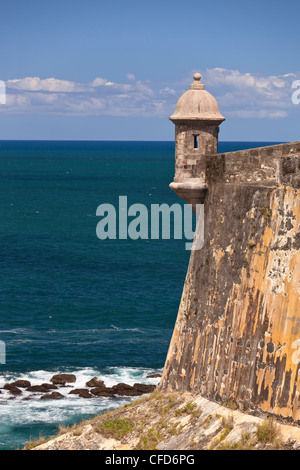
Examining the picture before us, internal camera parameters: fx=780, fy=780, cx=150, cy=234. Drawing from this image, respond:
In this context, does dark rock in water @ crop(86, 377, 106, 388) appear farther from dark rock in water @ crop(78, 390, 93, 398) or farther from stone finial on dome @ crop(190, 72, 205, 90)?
stone finial on dome @ crop(190, 72, 205, 90)

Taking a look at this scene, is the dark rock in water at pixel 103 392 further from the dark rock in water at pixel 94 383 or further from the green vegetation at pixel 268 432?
the green vegetation at pixel 268 432

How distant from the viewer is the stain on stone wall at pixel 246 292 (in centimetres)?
1847

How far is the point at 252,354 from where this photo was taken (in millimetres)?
19531

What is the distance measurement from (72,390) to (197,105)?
77.9 ft

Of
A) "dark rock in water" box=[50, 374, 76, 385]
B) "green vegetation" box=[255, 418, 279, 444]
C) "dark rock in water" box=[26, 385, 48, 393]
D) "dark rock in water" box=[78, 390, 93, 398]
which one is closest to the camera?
"green vegetation" box=[255, 418, 279, 444]

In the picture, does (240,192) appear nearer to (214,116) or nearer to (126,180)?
(214,116)

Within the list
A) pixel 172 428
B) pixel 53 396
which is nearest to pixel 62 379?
pixel 53 396

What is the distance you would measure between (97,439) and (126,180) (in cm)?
15119

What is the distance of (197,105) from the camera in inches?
894

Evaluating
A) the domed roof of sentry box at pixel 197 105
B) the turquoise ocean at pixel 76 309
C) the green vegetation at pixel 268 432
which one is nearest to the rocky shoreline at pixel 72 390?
the turquoise ocean at pixel 76 309

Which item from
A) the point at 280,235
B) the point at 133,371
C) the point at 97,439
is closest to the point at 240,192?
the point at 280,235

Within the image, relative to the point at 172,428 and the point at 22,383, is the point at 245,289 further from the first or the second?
the point at 22,383

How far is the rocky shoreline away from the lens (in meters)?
41.8

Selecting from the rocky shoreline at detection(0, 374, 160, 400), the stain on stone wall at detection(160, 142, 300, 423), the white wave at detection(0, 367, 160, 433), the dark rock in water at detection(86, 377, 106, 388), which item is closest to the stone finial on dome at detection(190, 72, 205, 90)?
the stain on stone wall at detection(160, 142, 300, 423)
